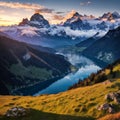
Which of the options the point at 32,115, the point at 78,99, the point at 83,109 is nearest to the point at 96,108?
the point at 83,109

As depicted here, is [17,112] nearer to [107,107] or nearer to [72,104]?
[72,104]

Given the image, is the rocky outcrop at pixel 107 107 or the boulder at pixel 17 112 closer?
the rocky outcrop at pixel 107 107

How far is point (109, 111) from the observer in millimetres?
73312

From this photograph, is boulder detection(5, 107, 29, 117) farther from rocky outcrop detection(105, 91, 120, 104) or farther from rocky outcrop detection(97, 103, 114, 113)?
rocky outcrop detection(105, 91, 120, 104)

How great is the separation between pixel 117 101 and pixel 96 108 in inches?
231

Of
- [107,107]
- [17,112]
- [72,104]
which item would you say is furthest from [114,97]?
[17,112]

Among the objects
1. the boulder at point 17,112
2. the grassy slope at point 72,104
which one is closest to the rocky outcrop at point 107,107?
the grassy slope at point 72,104

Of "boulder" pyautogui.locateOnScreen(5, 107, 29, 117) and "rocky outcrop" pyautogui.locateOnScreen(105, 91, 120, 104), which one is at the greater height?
"rocky outcrop" pyautogui.locateOnScreen(105, 91, 120, 104)

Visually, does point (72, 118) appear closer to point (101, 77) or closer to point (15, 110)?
point (15, 110)

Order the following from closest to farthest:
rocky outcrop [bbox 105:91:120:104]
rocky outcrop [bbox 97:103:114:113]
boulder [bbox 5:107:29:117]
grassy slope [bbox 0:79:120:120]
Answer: rocky outcrop [bbox 97:103:114:113] < grassy slope [bbox 0:79:120:120] < boulder [bbox 5:107:29:117] < rocky outcrop [bbox 105:91:120:104]

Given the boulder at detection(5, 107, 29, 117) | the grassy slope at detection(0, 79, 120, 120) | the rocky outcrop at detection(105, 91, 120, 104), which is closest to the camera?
the grassy slope at detection(0, 79, 120, 120)

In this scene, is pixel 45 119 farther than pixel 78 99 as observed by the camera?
No

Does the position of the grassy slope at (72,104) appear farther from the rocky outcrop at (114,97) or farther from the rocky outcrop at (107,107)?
the rocky outcrop at (114,97)

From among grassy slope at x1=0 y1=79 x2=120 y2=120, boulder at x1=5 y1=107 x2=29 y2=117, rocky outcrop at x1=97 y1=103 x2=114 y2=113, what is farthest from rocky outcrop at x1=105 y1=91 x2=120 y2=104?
boulder at x1=5 y1=107 x2=29 y2=117
